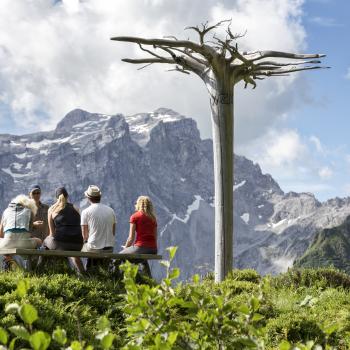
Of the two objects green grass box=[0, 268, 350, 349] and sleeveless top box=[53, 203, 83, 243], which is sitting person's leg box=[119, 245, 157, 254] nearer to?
sleeveless top box=[53, 203, 83, 243]

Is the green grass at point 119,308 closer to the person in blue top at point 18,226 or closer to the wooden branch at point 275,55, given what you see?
the person in blue top at point 18,226

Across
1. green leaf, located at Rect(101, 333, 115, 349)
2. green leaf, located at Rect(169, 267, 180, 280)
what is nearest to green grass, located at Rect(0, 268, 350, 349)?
green leaf, located at Rect(169, 267, 180, 280)

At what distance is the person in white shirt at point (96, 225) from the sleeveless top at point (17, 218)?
1.06 m

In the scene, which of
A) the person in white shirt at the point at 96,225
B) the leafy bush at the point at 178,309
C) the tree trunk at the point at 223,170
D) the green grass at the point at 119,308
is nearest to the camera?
the leafy bush at the point at 178,309

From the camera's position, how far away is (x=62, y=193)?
12227mm

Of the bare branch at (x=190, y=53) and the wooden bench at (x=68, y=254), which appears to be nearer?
the wooden bench at (x=68, y=254)

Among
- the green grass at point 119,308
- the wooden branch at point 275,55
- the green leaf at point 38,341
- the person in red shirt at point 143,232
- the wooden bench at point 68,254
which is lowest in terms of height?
the green grass at point 119,308

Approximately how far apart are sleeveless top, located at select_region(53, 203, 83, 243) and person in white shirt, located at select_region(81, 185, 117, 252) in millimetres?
233

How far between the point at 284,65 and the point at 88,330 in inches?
364

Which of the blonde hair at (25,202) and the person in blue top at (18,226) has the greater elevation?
the blonde hair at (25,202)

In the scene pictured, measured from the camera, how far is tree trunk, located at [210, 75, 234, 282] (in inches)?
558

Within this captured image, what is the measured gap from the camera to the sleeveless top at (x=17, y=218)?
11.9m

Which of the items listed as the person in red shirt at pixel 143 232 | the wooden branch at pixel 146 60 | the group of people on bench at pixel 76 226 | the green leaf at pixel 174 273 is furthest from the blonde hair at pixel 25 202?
the green leaf at pixel 174 273

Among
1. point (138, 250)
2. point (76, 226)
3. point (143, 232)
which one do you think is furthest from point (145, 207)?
point (76, 226)
